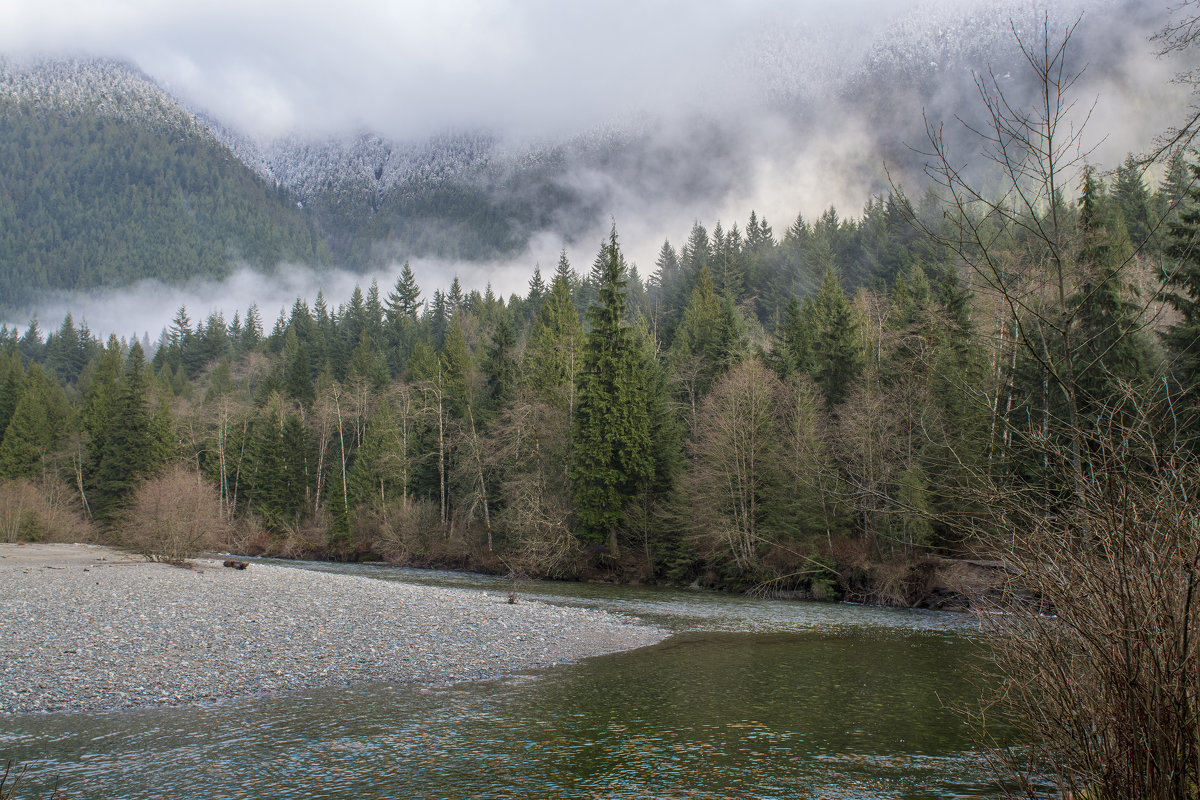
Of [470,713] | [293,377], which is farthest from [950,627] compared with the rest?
[293,377]

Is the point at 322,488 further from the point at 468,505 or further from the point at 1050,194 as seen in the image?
the point at 1050,194

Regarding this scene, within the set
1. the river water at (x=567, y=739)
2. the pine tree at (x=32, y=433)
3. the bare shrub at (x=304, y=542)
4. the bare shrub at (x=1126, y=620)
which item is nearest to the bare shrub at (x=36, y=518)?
the pine tree at (x=32, y=433)

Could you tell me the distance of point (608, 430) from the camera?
40750 mm

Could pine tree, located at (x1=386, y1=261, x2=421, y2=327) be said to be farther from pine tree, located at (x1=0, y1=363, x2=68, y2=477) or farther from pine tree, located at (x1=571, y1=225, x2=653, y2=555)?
→ pine tree, located at (x1=571, y1=225, x2=653, y2=555)

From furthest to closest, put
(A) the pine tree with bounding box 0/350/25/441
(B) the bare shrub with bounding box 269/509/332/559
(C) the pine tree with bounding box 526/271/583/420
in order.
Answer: (A) the pine tree with bounding box 0/350/25/441 < (B) the bare shrub with bounding box 269/509/332/559 < (C) the pine tree with bounding box 526/271/583/420

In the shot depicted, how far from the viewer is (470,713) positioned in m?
11.8

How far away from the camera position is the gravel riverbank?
41.3 ft

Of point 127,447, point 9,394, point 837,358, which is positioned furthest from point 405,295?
point 837,358

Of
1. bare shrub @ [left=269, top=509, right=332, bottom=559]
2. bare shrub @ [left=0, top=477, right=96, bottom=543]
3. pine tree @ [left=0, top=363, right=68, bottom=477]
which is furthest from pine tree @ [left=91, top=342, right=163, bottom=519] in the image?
bare shrub @ [left=269, top=509, right=332, bottom=559]

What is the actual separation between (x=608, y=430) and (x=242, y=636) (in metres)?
26.3

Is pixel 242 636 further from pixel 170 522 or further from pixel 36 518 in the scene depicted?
pixel 36 518

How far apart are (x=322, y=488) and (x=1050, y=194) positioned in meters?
65.7

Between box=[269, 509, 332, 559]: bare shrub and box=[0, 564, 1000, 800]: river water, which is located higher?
box=[269, 509, 332, 559]: bare shrub

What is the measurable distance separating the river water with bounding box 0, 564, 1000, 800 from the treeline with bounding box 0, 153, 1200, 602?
541cm
